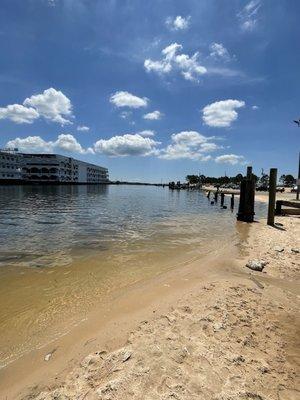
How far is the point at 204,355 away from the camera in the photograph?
15.5 ft

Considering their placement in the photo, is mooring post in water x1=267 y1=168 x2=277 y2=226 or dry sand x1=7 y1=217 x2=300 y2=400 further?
mooring post in water x1=267 y1=168 x2=277 y2=226

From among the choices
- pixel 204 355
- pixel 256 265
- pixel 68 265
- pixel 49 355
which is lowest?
pixel 68 265

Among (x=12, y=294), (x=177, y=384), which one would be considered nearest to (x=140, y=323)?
(x=177, y=384)

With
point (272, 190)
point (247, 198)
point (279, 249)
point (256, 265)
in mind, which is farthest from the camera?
point (247, 198)

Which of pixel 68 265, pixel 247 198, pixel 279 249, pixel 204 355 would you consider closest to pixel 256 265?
pixel 279 249

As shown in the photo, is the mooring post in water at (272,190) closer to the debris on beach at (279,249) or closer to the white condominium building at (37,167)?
the debris on beach at (279,249)

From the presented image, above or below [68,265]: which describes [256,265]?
above

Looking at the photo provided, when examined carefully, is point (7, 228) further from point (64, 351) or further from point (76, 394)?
point (76, 394)

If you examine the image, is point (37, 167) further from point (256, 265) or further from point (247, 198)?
point (256, 265)

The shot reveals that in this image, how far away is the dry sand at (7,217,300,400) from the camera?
3.96 m

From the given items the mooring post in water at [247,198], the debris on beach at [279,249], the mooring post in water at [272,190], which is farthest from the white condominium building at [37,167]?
the debris on beach at [279,249]

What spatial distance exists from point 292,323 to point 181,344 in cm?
255

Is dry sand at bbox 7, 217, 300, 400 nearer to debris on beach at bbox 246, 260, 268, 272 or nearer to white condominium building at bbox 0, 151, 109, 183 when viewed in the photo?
debris on beach at bbox 246, 260, 268, 272

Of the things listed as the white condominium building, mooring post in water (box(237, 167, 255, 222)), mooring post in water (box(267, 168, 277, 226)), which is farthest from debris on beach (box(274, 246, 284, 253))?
the white condominium building
